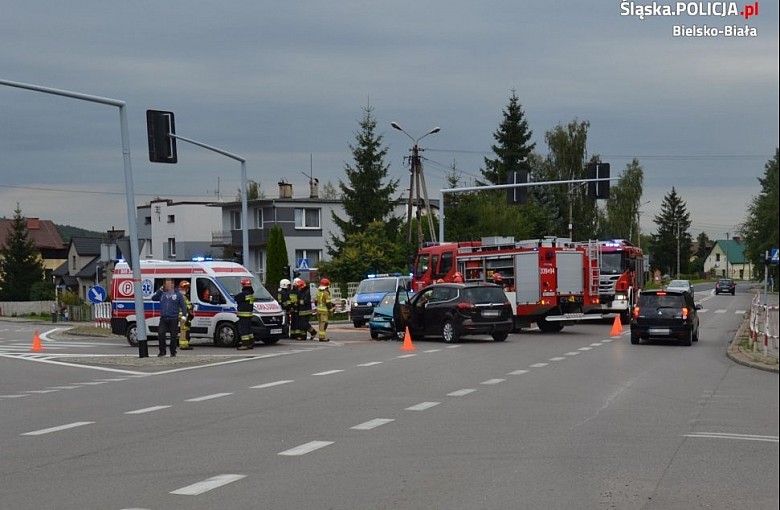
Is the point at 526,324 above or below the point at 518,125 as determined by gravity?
below

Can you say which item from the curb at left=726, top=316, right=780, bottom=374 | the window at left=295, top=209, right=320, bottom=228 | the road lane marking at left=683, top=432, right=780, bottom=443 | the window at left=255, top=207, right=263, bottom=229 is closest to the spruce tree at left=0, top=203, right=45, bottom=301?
the window at left=255, top=207, right=263, bottom=229

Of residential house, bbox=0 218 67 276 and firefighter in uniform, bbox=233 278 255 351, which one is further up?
residential house, bbox=0 218 67 276

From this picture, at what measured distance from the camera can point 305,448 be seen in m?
10.3

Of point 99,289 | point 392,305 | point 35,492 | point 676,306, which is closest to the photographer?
point 35,492

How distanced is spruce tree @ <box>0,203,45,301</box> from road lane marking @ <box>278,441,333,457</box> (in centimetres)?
9542

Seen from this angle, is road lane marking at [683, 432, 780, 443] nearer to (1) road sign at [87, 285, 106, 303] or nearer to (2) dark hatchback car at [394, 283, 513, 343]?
(2) dark hatchback car at [394, 283, 513, 343]

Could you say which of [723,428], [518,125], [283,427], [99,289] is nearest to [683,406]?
[723,428]

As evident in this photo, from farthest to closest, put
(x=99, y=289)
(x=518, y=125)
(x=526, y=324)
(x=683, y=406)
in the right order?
(x=518, y=125) < (x=99, y=289) < (x=526, y=324) < (x=683, y=406)

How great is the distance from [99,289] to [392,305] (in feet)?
47.1

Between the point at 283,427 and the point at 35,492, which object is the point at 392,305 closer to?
the point at 283,427

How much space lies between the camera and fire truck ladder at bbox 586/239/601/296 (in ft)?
108

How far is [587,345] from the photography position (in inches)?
1055

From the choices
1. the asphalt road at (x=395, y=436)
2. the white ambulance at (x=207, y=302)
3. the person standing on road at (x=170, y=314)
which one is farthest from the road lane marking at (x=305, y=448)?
the white ambulance at (x=207, y=302)

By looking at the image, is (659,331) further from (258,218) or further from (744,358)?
(258,218)
